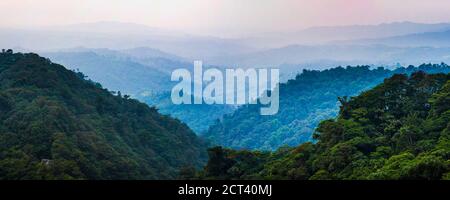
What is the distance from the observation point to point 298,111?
176 ft

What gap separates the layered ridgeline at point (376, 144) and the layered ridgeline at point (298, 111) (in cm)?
2829

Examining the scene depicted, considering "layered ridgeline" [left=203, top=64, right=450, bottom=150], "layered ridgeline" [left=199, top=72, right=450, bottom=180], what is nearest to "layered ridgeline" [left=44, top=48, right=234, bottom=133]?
→ "layered ridgeline" [left=203, top=64, right=450, bottom=150]

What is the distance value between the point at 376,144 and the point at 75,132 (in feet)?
35.4

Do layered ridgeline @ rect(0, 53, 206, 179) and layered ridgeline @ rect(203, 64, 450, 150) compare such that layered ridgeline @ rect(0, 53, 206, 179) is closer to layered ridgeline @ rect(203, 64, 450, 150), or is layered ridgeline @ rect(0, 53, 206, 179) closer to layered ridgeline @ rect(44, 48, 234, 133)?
layered ridgeline @ rect(203, 64, 450, 150)

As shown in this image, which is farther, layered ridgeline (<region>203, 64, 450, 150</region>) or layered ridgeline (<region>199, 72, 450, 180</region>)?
layered ridgeline (<region>203, 64, 450, 150</region>)

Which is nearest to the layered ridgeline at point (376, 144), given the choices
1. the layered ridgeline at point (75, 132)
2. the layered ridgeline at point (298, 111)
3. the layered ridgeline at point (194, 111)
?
the layered ridgeline at point (75, 132)

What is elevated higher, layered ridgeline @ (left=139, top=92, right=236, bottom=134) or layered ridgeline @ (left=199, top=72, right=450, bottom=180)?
layered ridgeline @ (left=199, top=72, right=450, bottom=180)

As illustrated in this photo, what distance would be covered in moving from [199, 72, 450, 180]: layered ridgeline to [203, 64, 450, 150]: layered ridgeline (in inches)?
1114

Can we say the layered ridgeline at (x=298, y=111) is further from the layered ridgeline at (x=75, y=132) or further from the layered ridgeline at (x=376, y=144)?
the layered ridgeline at (x=376, y=144)

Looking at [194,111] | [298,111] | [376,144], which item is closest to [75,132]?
[376,144]

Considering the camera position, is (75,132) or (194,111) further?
(194,111)

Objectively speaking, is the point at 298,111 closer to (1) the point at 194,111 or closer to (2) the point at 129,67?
(1) the point at 194,111

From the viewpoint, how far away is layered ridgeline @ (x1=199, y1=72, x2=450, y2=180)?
10.7 m
